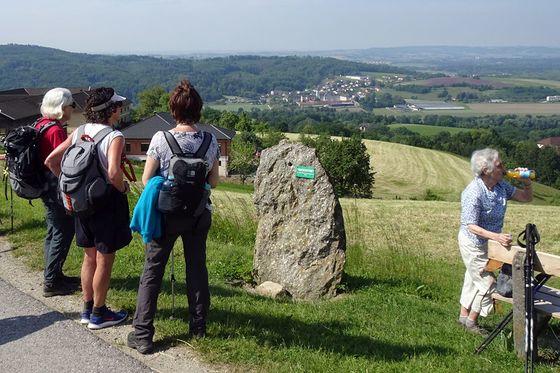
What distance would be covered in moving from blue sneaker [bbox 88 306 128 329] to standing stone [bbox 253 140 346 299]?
2.78 m

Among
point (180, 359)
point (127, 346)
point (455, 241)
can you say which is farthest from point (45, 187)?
point (455, 241)

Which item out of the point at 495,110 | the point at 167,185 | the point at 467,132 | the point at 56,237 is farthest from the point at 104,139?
the point at 495,110

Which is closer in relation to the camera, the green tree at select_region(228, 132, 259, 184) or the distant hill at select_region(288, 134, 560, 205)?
the distant hill at select_region(288, 134, 560, 205)

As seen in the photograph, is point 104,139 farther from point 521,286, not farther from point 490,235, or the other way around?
point 521,286

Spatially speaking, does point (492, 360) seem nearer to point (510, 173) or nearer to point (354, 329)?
point (354, 329)

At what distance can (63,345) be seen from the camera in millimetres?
4766

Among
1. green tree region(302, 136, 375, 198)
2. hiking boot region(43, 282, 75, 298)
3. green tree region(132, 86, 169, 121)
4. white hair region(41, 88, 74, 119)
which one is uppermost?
white hair region(41, 88, 74, 119)

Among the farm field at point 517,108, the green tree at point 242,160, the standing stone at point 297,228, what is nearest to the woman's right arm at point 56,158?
the standing stone at point 297,228

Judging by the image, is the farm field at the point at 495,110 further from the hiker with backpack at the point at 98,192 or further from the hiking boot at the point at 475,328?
the hiker with backpack at the point at 98,192

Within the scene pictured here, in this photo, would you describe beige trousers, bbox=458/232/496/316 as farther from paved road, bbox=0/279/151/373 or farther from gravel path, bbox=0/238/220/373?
paved road, bbox=0/279/151/373

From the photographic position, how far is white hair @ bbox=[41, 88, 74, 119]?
5.52 m

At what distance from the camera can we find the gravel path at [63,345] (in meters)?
4.38

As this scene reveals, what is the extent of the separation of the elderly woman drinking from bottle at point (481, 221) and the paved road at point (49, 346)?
10.6ft

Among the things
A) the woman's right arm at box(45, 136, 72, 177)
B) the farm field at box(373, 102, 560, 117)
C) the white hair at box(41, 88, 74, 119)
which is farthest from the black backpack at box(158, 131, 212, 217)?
the farm field at box(373, 102, 560, 117)
